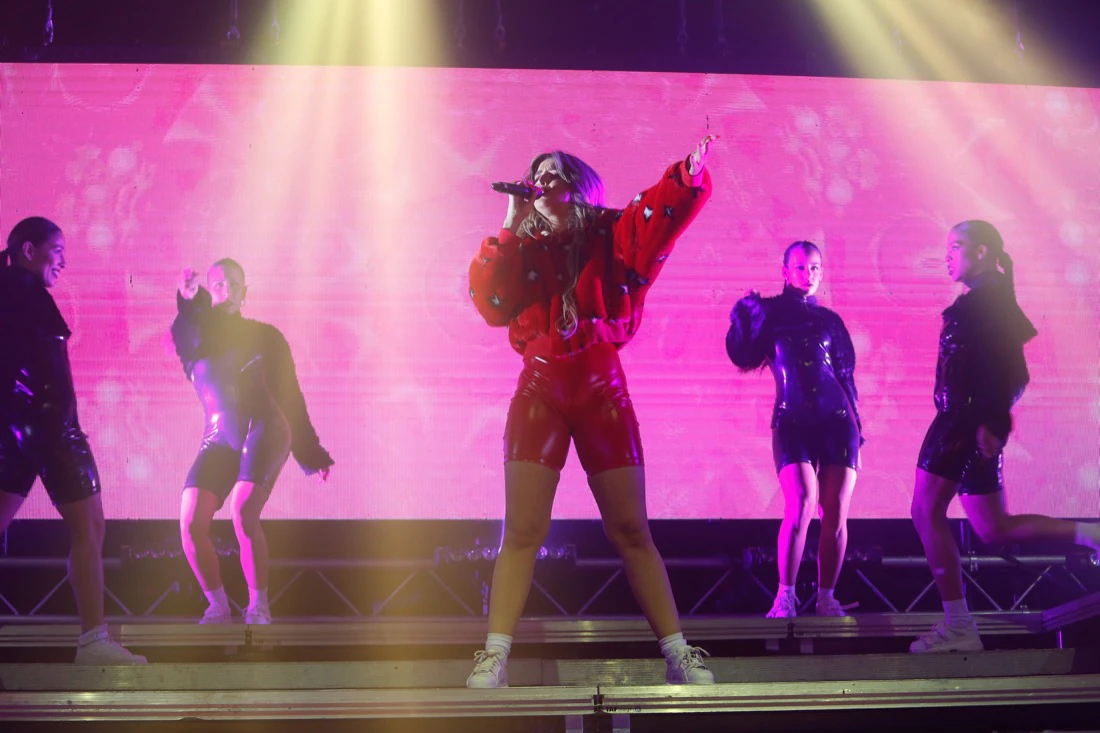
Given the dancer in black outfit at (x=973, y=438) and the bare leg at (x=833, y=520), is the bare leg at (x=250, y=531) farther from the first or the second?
the dancer in black outfit at (x=973, y=438)

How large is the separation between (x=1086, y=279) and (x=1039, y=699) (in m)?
3.68

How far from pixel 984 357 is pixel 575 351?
226 centimetres

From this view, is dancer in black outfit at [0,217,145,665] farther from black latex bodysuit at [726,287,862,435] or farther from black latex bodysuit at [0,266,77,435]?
black latex bodysuit at [726,287,862,435]

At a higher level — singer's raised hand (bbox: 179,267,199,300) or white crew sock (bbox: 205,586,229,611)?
singer's raised hand (bbox: 179,267,199,300)

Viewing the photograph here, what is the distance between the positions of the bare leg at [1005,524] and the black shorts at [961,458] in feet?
0.18

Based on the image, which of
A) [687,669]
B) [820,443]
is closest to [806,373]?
[820,443]

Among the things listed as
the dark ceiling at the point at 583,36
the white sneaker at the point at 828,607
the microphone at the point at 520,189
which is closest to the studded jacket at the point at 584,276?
the microphone at the point at 520,189

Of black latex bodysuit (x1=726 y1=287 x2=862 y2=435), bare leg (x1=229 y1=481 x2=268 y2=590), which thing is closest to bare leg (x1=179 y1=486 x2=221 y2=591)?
bare leg (x1=229 y1=481 x2=268 y2=590)

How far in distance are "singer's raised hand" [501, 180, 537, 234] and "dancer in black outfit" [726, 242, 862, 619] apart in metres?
2.18

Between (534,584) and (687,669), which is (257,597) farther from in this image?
(687,669)

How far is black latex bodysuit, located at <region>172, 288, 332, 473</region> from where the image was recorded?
575 centimetres

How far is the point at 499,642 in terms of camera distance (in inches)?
140

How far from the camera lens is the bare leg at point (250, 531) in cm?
548

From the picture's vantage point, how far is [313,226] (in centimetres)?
636
